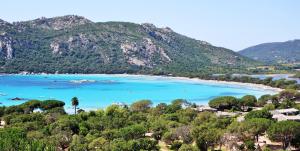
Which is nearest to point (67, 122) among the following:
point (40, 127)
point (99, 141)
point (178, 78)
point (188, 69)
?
point (40, 127)

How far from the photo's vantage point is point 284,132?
3347 cm

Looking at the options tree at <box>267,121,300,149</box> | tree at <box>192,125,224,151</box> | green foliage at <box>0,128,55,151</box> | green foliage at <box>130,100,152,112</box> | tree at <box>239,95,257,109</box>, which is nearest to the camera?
→ green foliage at <box>0,128,55,151</box>

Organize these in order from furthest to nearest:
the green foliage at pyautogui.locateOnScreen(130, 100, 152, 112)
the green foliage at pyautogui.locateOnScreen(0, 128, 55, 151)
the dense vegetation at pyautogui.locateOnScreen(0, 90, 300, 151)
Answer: the green foliage at pyautogui.locateOnScreen(130, 100, 152, 112) < the dense vegetation at pyautogui.locateOnScreen(0, 90, 300, 151) < the green foliage at pyautogui.locateOnScreen(0, 128, 55, 151)

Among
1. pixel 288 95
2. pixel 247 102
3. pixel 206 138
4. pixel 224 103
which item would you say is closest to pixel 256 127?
pixel 206 138

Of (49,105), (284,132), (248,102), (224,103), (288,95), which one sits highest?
(288,95)

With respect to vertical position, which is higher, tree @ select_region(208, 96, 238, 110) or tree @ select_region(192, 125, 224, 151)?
tree @ select_region(208, 96, 238, 110)

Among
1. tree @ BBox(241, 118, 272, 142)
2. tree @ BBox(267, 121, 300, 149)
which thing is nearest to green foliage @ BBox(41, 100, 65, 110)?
tree @ BBox(241, 118, 272, 142)

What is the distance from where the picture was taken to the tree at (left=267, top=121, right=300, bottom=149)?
33.4 meters

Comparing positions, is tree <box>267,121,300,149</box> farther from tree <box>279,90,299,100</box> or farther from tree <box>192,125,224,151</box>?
tree <box>279,90,299,100</box>

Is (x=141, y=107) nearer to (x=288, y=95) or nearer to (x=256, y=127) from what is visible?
(x=256, y=127)

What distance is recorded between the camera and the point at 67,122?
1565 inches

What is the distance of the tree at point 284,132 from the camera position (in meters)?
33.4

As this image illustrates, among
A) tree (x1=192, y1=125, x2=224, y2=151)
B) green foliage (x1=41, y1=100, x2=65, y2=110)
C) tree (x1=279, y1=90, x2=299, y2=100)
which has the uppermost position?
tree (x1=279, y1=90, x2=299, y2=100)

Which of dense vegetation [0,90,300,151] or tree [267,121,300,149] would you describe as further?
tree [267,121,300,149]
